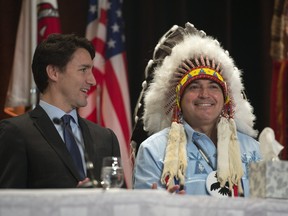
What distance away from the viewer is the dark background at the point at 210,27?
5539mm

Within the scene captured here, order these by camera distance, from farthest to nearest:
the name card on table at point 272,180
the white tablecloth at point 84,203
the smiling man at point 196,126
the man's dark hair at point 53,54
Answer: the man's dark hair at point 53,54 → the smiling man at point 196,126 → the name card on table at point 272,180 → the white tablecloth at point 84,203

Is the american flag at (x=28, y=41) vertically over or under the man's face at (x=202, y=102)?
over

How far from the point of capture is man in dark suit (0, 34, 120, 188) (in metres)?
3.29

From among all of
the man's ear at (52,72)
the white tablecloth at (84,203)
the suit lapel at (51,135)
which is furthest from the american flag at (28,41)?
the white tablecloth at (84,203)

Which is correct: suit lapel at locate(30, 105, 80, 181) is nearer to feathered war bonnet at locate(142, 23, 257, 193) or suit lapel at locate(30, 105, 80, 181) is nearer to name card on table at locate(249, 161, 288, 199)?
feathered war bonnet at locate(142, 23, 257, 193)

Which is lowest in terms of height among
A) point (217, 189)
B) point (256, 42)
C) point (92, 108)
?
point (217, 189)

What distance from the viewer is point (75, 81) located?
363cm

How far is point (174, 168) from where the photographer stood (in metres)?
3.52

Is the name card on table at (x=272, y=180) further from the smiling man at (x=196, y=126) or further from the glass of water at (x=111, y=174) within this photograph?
Result: the smiling man at (x=196, y=126)

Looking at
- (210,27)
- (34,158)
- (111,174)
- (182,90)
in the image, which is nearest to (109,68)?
(210,27)

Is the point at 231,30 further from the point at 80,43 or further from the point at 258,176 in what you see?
the point at 258,176

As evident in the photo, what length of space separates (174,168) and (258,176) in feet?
2.98

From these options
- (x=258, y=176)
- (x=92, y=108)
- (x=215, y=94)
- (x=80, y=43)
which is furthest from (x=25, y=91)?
(x=258, y=176)

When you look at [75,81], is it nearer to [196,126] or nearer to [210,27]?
[196,126]
